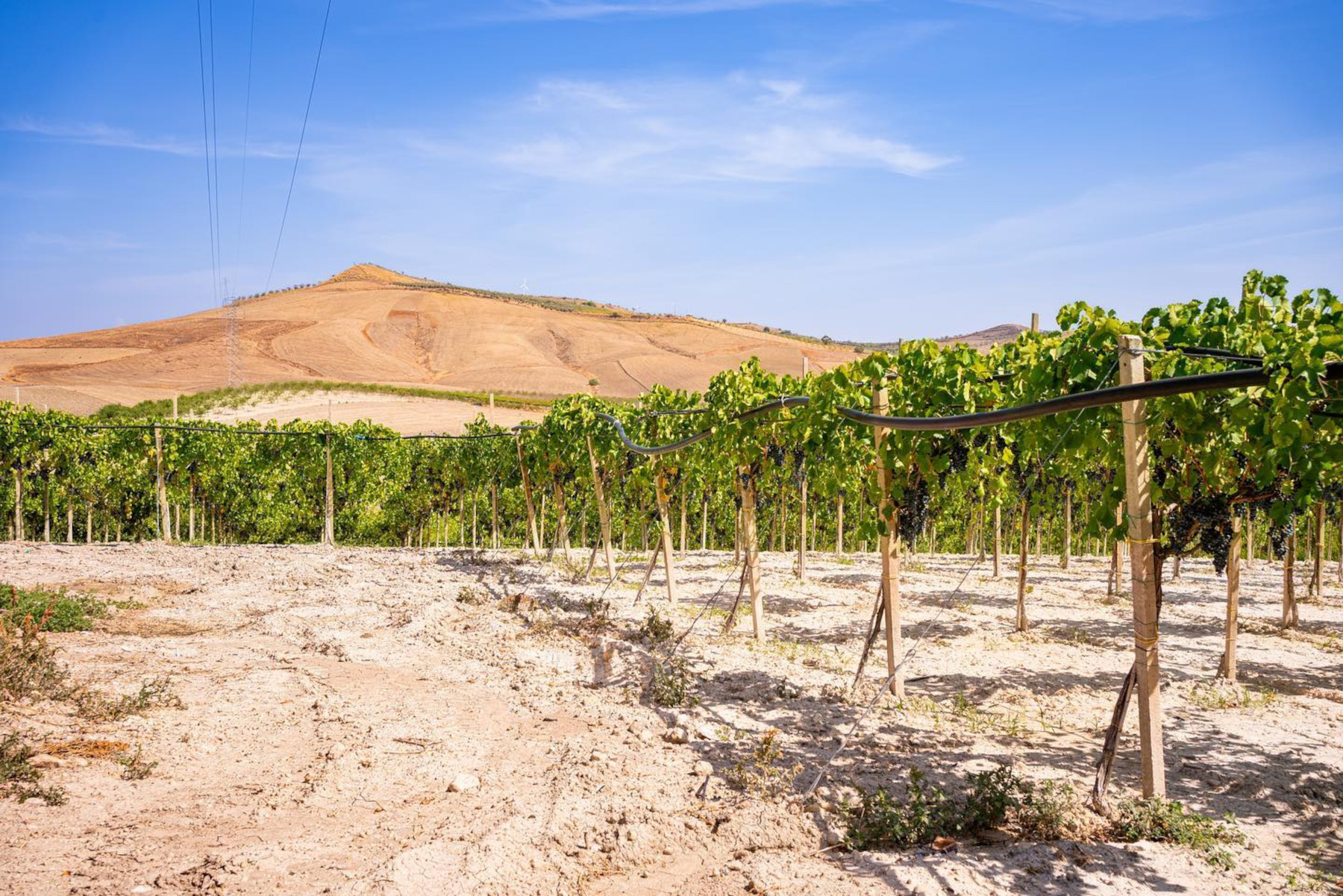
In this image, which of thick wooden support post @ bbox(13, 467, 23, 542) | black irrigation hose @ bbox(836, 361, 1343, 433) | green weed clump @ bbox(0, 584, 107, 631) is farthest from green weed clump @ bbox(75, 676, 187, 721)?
thick wooden support post @ bbox(13, 467, 23, 542)

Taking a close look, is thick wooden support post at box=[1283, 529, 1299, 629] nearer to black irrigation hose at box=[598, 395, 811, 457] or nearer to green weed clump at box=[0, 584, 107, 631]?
black irrigation hose at box=[598, 395, 811, 457]

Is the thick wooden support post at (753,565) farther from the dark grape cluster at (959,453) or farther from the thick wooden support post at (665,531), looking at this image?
the dark grape cluster at (959,453)

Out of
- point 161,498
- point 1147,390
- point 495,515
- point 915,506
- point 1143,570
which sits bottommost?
point 495,515

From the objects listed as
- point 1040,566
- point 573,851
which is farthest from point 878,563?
point 573,851

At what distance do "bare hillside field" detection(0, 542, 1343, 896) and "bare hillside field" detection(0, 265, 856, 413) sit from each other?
42016 millimetres

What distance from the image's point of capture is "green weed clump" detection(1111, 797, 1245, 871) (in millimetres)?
3693

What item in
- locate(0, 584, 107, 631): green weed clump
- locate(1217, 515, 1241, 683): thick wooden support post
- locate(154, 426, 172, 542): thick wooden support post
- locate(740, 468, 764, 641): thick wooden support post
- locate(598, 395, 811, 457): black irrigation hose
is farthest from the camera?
locate(154, 426, 172, 542): thick wooden support post

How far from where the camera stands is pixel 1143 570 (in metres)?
4.05

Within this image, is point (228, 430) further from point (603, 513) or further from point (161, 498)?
point (603, 513)

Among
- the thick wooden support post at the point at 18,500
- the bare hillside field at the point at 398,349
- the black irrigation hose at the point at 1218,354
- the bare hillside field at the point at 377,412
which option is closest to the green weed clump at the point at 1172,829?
the black irrigation hose at the point at 1218,354

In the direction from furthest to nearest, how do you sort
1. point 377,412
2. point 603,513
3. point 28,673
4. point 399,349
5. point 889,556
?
point 399,349
point 377,412
point 603,513
point 889,556
point 28,673

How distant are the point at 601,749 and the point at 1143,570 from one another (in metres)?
3.23

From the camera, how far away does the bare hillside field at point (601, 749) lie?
3.62 m

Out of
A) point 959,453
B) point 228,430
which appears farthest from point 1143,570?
point 228,430
